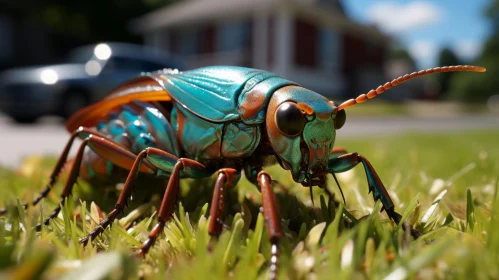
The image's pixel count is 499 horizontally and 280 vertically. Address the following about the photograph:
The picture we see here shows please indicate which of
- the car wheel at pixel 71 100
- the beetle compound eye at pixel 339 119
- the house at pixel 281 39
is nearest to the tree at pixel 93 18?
the house at pixel 281 39

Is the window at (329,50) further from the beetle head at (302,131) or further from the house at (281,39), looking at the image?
the beetle head at (302,131)

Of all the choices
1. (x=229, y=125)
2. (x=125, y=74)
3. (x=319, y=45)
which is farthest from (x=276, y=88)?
(x=319, y=45)

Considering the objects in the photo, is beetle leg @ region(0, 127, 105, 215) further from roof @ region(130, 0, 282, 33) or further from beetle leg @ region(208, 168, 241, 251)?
roof @ region(130, 0, 282, 33)

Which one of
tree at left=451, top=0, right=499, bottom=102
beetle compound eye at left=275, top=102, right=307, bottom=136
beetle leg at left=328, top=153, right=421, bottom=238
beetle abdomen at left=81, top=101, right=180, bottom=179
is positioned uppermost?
beetle compound eye at left=275, top=102, right=307, bottom=136

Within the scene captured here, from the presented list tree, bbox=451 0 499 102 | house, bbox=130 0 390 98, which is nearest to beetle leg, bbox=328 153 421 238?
house, bbox=130 0 390 98

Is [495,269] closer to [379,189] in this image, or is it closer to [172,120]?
[379,189]

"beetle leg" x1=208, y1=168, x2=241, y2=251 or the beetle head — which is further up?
the beetle head

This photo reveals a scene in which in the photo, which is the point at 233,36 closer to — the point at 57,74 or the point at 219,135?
the point at 57,74
